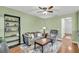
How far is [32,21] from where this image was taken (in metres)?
1.90

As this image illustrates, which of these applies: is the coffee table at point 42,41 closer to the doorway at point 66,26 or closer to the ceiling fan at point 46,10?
the doorway at point 66,26

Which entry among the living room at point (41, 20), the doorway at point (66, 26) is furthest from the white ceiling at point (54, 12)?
the doorway at point (66, 26)

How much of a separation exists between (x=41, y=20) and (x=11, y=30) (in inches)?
23.3

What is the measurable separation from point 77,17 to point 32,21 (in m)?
0.84

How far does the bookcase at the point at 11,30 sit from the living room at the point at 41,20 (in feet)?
0.08

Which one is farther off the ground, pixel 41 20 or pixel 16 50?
pixel 41 20

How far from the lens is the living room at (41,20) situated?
1767mm

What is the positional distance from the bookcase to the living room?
2cm

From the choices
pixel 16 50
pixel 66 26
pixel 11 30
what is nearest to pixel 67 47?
pixel 66 26

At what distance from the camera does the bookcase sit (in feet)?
5.69

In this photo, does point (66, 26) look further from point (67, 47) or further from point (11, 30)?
point (11, 30)

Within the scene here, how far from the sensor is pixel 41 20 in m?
1.88

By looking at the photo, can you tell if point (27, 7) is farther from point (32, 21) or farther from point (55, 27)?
point (55, 27)
